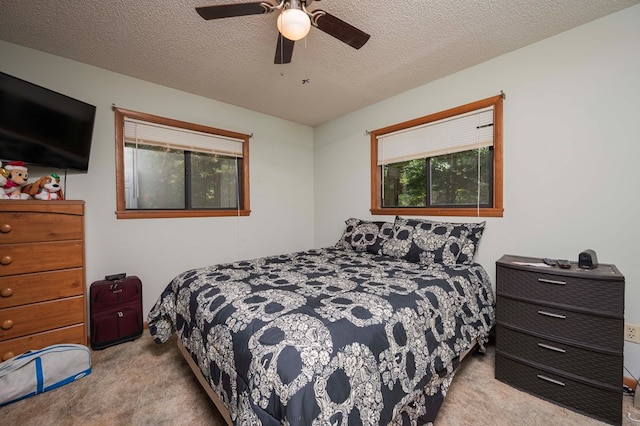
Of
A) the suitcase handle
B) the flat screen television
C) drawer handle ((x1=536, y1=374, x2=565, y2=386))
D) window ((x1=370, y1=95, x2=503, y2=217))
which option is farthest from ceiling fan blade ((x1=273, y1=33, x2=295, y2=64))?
drawer handle ((x1=536, y1=374, x2=565, y2=386))

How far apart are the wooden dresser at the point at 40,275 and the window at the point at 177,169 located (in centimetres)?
55

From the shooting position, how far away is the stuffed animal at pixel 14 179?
1863 mm

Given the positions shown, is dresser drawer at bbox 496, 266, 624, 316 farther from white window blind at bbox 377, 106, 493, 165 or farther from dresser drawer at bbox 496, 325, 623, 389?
white window blind at bbox 377, 106, 493, 165

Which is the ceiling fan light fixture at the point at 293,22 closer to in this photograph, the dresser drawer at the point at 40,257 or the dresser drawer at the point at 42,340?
the dresser drawer at the point at 40,257

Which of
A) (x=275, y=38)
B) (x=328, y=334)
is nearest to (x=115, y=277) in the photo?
(x=328, y=334)

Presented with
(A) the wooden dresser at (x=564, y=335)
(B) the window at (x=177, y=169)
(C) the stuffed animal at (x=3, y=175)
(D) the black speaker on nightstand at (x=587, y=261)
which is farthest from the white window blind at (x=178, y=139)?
(D) the black speaker on nightstand at (x=587, y=261)

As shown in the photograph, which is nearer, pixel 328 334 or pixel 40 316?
pixel 328 334

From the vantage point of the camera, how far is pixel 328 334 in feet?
3.28

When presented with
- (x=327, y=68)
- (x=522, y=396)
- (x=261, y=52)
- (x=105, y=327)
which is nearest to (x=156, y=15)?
(x=261, y=52)

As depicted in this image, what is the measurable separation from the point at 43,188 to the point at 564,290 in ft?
12.1

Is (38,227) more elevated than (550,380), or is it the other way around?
(38,227)

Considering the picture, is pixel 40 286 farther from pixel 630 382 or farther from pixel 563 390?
pixel 630 382

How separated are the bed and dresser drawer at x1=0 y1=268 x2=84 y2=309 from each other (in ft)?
2.27

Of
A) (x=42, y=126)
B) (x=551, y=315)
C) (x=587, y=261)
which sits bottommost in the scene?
(x=551, y=315)
